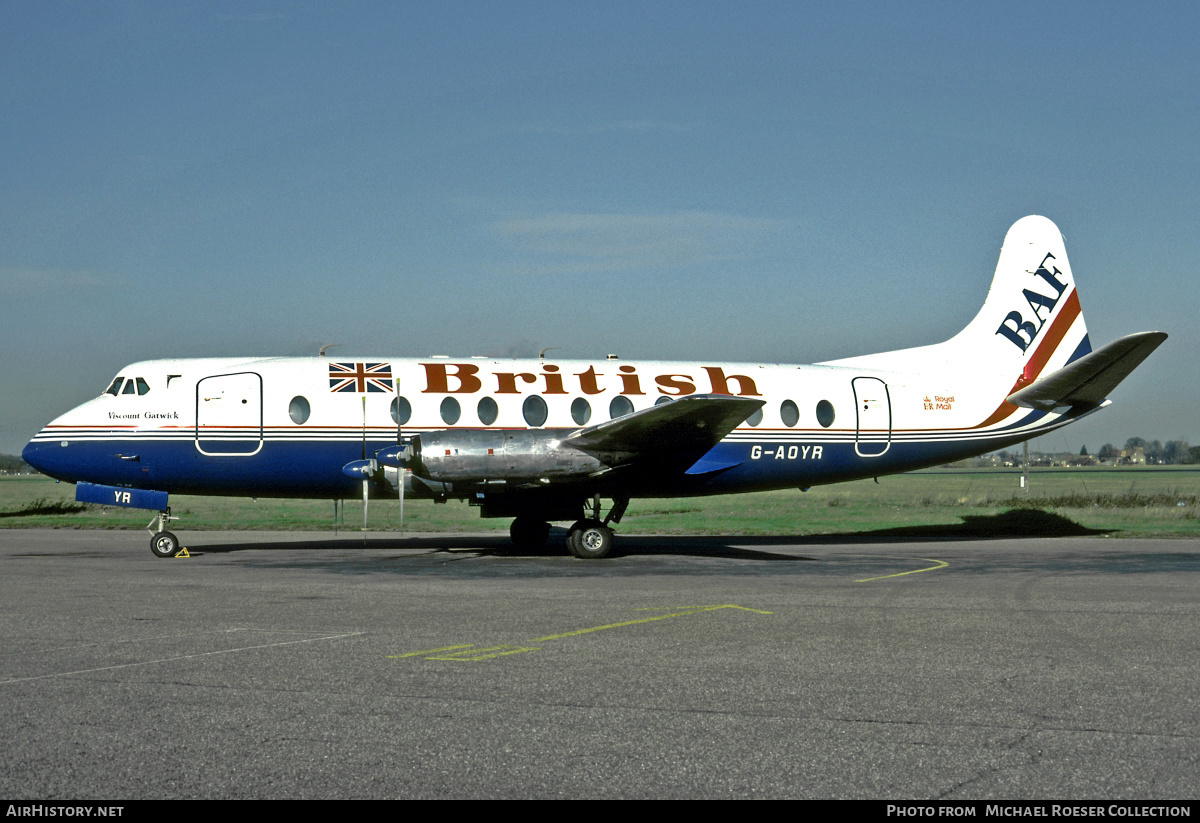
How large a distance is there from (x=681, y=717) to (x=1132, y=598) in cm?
991

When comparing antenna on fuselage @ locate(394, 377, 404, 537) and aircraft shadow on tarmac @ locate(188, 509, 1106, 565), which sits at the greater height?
antenna on fuselage @ locate(394, 377, 404, 537)

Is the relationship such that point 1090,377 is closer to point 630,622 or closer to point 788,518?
point 788,518

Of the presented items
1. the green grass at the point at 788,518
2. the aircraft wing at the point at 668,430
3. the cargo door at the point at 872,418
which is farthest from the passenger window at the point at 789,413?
the green grass at the point at 788,518

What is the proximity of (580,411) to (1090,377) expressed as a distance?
40.8 feet

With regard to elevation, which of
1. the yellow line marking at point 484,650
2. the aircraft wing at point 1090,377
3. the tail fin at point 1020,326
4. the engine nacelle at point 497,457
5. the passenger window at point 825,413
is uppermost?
the tail fin at point 1020,326

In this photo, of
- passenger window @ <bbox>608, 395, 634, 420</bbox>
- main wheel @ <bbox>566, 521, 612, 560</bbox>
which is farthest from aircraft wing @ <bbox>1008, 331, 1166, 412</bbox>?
main wheel @ <bbox>566, 521, 612, 560</bbox>

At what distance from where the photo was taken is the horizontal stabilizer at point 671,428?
815 inches

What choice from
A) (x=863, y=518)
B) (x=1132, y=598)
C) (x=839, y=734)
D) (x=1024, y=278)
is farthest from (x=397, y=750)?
(x=863, y=518)

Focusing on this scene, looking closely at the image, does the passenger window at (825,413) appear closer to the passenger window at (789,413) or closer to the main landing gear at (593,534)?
the passenger window at (789,413)

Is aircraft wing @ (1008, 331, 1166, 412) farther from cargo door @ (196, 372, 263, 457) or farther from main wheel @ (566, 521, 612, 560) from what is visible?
cargo door @ (196, 372, 263, 457)

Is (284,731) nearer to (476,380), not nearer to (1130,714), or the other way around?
(1130,714)

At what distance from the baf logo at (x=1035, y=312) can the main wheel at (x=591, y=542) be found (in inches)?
495

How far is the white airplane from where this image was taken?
21734mm

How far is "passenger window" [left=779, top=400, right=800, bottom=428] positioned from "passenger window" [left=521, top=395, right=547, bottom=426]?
582cm
